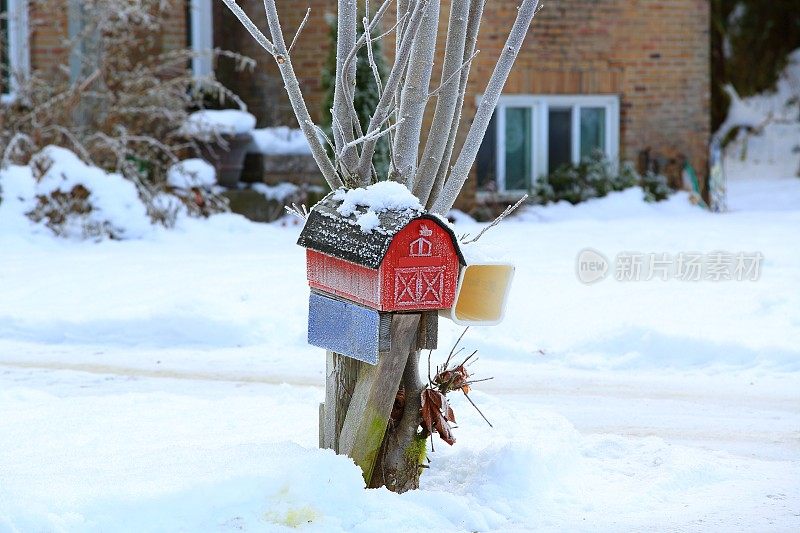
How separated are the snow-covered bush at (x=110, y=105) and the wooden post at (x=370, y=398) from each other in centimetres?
690

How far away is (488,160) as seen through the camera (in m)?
14.2

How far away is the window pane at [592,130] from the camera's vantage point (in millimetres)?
14609

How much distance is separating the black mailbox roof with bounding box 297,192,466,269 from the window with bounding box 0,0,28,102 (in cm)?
904

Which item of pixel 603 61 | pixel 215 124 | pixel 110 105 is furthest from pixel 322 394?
pixel 603 61

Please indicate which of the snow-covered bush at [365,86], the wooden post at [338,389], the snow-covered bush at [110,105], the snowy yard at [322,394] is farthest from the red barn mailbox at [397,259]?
the snow-covered bush at [365,86]

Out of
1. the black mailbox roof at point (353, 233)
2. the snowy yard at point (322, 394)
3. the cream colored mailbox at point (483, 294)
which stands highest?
the black mailbox roof at point (353, 233)

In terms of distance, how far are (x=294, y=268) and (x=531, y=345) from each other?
229 cm

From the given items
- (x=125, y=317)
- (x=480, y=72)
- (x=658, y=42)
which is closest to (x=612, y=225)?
(x=480, y=72)

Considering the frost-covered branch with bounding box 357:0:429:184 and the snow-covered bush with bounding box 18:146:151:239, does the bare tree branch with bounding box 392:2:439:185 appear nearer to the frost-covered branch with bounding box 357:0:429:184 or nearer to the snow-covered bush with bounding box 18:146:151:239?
the frost-covered branch with bounding box 357:0:429:184

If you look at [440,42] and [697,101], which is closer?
[440,42]

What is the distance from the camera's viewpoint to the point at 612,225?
38.4ft

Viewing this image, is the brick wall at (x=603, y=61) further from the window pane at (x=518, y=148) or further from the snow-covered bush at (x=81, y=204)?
the snow-covered bush at (x=81, y=204)

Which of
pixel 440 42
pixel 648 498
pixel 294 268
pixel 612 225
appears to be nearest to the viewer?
pixel 648 498

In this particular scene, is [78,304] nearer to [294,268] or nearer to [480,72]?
[294,268]
